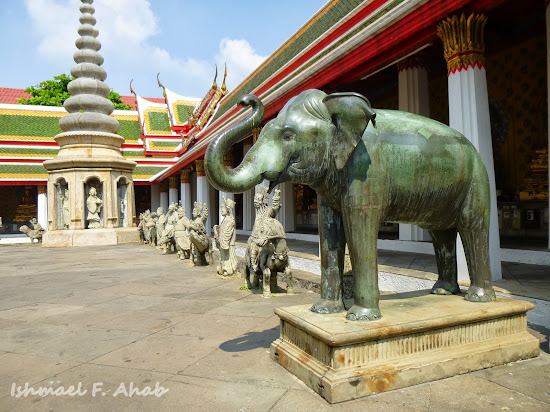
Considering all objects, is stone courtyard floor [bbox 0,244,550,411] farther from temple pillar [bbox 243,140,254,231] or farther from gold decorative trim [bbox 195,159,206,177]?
gold decorative trim [bbox 195,159,206,177]

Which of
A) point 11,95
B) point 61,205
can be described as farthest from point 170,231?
point 11,95

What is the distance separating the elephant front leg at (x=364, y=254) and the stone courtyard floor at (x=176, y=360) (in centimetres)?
49

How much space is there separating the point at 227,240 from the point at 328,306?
14.4 feet

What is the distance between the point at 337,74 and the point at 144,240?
38.5 ft

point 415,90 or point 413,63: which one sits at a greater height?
point 413,63

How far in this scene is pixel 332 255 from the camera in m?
2.84

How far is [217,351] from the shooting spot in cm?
321

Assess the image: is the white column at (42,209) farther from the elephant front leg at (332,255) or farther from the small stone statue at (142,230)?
the elephant front leg at (332,255)

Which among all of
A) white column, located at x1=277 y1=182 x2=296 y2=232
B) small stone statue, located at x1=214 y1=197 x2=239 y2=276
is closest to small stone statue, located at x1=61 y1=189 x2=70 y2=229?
white column, located at x1=277 y1=182 x2=296 y2=232

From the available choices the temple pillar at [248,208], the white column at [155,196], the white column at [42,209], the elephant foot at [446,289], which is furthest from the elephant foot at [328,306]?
the white column at [155,196]

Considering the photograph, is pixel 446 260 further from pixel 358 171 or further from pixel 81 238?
pixel 81 238

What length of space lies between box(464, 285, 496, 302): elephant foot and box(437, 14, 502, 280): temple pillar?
1.87m

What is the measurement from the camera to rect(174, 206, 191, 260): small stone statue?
9.80m

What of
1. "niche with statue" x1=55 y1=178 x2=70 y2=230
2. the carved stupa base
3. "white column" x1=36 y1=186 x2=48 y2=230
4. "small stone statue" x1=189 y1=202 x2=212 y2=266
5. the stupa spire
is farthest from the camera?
"white column" x1=36 y1=186 x2=48 y2=230
